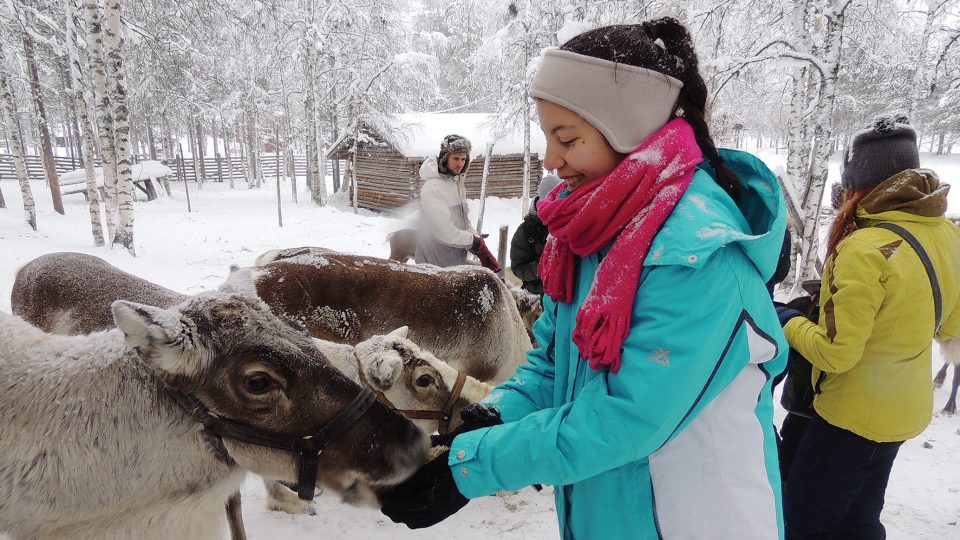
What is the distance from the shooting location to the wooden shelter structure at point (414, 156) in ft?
77.9

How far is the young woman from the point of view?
3.50ft

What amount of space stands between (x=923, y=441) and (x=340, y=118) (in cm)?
2812

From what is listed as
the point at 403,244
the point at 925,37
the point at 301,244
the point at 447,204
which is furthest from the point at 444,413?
the point at 925,37

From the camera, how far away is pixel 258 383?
1.60m

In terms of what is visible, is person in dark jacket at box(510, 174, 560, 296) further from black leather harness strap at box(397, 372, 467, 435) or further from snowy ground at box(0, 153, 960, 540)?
snowy ground at box(0, 153, 960, 540)

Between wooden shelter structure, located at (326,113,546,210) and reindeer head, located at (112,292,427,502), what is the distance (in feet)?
72.2

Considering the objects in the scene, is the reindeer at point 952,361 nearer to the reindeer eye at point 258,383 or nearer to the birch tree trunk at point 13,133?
the reindeer eye at point 258,383

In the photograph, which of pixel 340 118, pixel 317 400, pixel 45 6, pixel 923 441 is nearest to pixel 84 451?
pixel 317 400

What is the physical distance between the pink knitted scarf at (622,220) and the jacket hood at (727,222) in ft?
0.12

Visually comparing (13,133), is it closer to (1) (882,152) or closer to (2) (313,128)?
(2) (313,128)

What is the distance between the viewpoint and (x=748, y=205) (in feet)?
4.38

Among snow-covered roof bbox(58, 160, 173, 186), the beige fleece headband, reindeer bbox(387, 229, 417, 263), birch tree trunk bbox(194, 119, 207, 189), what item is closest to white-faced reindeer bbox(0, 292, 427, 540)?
the beige fleece headband

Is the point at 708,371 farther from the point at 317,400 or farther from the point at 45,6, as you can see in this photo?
the point at 45,6

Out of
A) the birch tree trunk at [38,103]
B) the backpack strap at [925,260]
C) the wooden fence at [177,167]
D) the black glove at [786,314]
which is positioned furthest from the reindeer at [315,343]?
the wooden fence at [177,167]
